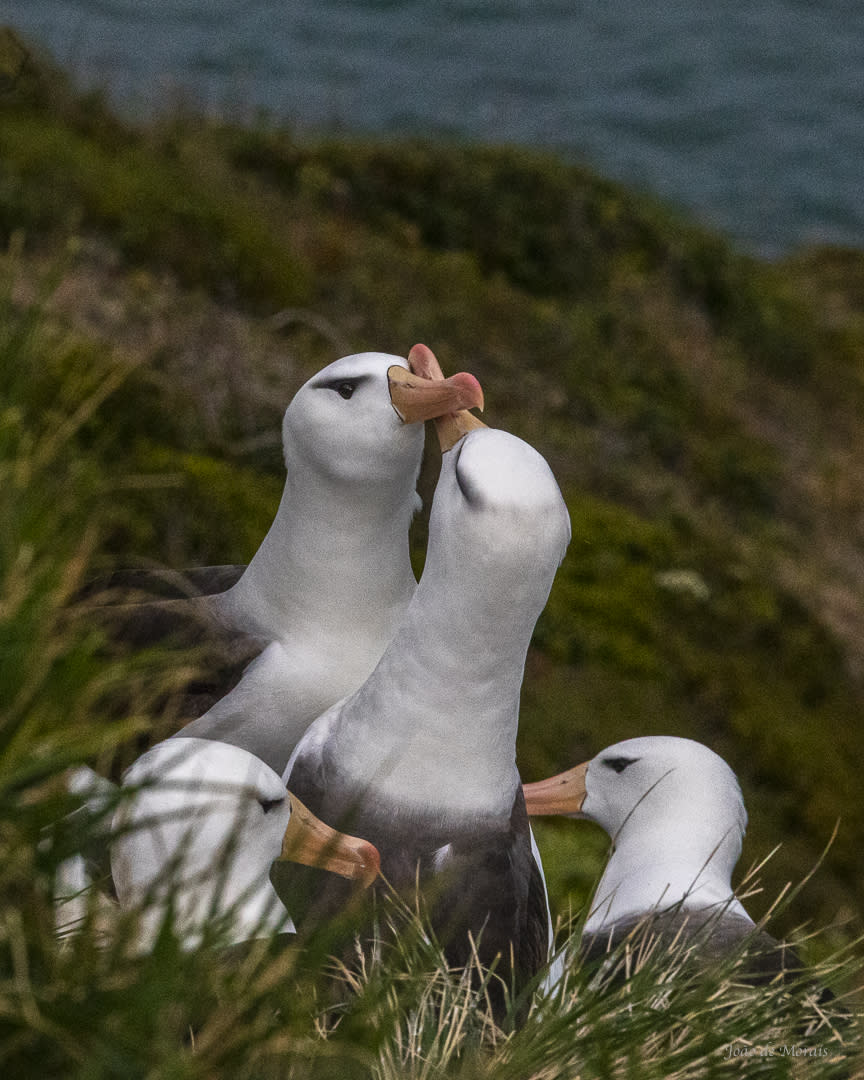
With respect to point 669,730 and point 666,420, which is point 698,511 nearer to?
point 666,420

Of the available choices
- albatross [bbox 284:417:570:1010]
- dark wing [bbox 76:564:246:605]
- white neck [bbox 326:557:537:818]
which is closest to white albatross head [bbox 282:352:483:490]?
albatross [bbox 284:417:570:1010]

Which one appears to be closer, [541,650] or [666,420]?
[541,650]

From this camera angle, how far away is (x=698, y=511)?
9062 millimetres

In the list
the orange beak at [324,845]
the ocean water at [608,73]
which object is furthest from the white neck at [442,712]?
the ocean water at [608,73]

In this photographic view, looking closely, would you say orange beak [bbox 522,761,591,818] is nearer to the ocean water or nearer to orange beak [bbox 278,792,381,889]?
orange beak [bbox 278,792,381,889]

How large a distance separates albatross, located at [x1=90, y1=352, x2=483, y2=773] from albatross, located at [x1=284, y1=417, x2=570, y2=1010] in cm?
35

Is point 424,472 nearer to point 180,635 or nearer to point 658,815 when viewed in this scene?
point 180,635

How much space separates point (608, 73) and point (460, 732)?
786 inches

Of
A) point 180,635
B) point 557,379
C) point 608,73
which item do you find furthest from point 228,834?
point 608,73

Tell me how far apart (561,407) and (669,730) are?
4.31 m

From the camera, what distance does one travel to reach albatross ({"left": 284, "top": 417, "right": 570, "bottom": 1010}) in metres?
2.43

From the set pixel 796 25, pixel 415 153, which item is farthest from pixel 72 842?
pixel 796 25

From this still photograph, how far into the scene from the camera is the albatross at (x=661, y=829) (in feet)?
9.29

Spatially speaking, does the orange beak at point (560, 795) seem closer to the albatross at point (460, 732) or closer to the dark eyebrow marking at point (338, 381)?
the albatross at point (460, 732)
